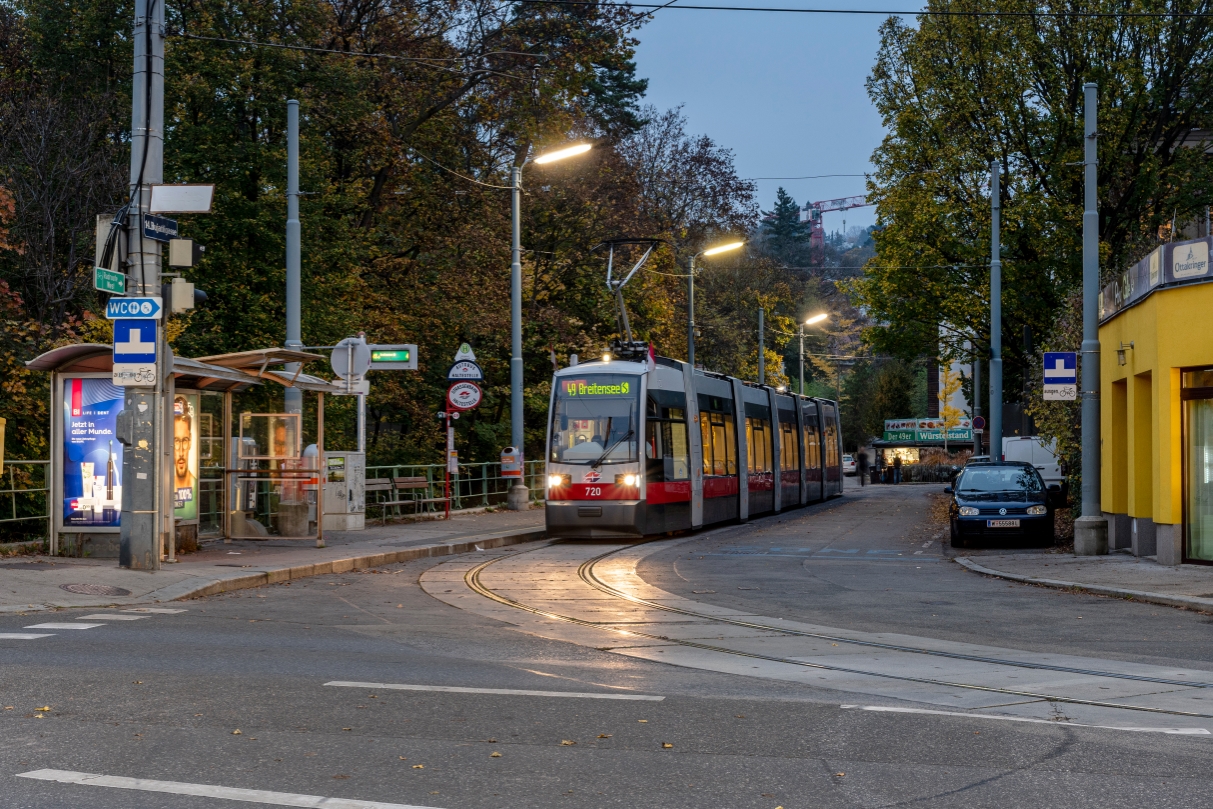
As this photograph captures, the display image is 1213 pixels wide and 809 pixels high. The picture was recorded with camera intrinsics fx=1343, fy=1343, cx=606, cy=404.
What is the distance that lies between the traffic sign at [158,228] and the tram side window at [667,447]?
10.1 meters

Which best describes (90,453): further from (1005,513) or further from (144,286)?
(1005,513)

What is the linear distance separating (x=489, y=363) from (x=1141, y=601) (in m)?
28.5

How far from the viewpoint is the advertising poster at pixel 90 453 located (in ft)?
56.4

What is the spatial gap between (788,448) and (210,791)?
102ft

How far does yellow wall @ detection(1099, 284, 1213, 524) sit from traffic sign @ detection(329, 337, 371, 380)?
12.6m

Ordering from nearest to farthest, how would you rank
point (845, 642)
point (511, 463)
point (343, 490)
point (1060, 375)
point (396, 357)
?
point (845, 642) → point (1060, 375) → point (343, 490) → point (396, 357) → point (511, 463)

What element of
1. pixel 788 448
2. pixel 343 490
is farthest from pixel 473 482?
pixel 343 490

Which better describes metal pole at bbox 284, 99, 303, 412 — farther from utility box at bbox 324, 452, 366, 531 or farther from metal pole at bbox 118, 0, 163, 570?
Answer: metal pole at bbox 118, 0, 163, 570

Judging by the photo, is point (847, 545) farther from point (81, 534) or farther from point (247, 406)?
point (81, 534)

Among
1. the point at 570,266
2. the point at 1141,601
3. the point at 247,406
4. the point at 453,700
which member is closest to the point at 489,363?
the point at 570,266

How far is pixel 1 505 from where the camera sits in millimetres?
20422

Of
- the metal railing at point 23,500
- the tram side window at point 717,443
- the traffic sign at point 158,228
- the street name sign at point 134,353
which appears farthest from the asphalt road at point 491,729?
the tram side window at point 717,443

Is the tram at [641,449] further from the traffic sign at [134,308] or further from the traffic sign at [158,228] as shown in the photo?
the traffic sign at [134,308]

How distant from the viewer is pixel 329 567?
1786cm
